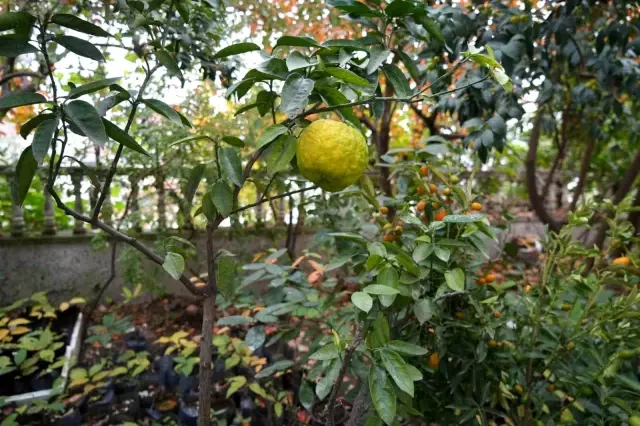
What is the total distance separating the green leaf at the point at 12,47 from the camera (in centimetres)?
61

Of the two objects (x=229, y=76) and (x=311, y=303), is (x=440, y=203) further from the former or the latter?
(x=229, y=76)

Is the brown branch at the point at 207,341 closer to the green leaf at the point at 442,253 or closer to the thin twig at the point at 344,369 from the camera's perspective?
the thin twig at the point at 344,369

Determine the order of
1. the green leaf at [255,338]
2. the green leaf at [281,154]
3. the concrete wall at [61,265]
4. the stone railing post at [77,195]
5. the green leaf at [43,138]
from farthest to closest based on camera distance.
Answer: the concrete wall at [61,265] < the stone railing post at [77,195] < the green leaf at [255,338] < the green leaf at [281,154] < the green leaf at [43,138]

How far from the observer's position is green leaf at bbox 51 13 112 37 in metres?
0.65

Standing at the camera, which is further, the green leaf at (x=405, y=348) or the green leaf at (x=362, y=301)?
the green leaf at (x=405, y=348)

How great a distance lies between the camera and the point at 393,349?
0.80 meters

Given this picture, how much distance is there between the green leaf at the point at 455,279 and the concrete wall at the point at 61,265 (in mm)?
1871

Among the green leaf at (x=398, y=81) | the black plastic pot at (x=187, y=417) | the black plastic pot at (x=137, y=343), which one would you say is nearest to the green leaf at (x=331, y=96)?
the green leaf at (x=398, y=81)

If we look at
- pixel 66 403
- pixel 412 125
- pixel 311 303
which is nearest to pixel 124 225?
pixel 66 403

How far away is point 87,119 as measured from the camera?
595 millimetres

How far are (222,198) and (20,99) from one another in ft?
0.99

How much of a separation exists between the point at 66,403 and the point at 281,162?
141cm

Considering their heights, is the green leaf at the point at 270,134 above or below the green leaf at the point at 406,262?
above

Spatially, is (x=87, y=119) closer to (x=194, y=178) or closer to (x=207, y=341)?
(x=194, y=178)
